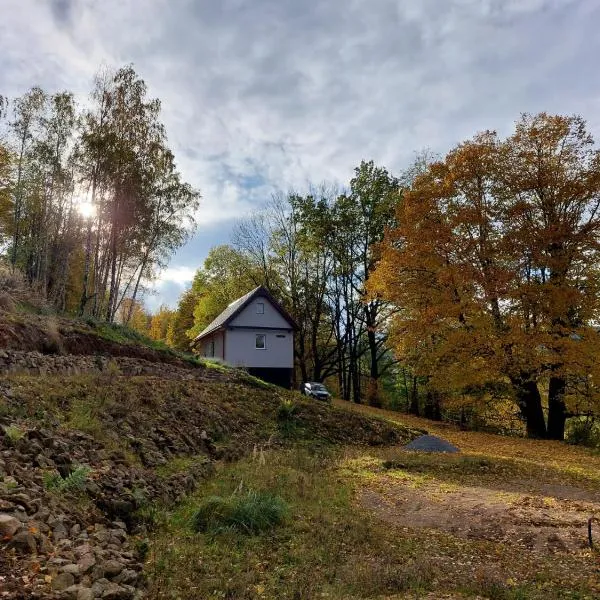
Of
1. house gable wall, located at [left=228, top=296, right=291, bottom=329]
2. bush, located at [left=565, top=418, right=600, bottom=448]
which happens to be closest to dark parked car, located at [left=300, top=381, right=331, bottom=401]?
house gable wall, located at [left=228, top=296, right=291, bottom=329]

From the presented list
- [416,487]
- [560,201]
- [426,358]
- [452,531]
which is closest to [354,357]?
[426,358]

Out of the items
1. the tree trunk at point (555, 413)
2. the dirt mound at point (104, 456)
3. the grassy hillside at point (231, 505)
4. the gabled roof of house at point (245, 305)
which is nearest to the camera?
the dirt mound at point (104, 456)

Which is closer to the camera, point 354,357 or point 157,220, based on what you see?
point 157,220

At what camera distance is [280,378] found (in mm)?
33031

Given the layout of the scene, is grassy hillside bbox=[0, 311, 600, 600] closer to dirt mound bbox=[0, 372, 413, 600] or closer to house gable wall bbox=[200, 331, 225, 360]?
dirt mound bbox=[0, 372, 413, 600]

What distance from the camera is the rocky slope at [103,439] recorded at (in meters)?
4.62

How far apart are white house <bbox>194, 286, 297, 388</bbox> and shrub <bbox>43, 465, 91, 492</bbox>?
1001 inches

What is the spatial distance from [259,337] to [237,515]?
26125 mm

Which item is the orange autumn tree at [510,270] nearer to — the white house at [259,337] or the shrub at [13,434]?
the white house at [259,337]

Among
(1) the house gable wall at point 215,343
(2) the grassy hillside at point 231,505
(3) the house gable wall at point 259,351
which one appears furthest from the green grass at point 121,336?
(1) the house gable wall at point 215,343

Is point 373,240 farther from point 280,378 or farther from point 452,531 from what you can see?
point 452,531

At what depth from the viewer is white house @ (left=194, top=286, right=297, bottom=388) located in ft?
106

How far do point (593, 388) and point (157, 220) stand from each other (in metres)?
23.9

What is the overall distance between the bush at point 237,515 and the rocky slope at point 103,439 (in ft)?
2.29
